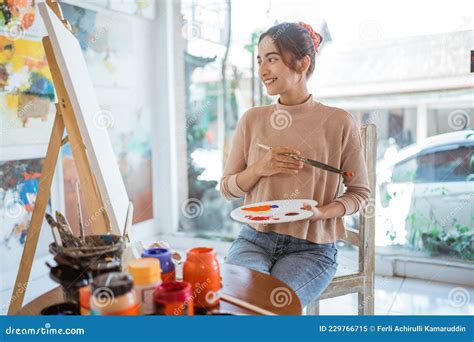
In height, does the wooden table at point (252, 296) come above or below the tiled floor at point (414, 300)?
above

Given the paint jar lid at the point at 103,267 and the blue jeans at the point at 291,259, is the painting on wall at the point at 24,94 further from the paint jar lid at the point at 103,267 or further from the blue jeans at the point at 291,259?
the paint jar lid at the point at 103,267

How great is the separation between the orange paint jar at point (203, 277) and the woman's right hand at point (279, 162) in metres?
0.39

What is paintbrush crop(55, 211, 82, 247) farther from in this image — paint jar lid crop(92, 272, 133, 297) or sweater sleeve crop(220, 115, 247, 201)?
sweater sleeve crop(220, 115, 247, 201)

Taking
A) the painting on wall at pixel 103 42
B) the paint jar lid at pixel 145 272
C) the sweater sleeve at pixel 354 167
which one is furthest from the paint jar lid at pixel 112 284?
the painting on wall at pixel 103 42

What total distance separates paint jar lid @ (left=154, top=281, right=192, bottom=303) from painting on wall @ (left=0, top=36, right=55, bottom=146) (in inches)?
50.7

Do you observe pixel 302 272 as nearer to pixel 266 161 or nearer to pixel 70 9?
pixel 266 161

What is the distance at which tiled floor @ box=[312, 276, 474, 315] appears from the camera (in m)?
1.60

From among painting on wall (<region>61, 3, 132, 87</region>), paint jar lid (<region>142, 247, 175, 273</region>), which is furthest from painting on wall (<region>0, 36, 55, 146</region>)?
paint jar lid (<region>142, 247, 175, 273</region>)

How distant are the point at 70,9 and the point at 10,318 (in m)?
1.44

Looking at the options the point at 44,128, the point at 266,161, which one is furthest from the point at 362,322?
the point at 44,128

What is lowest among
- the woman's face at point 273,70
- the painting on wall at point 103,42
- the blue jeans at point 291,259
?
the blue jeans at point 291,259

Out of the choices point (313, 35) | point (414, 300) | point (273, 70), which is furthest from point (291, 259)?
point (414, 300)

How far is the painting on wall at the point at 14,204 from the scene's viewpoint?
1.67 metres

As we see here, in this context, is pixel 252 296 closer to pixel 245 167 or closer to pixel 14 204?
pixel 245 167
